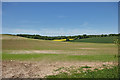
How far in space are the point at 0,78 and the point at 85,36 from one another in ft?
308

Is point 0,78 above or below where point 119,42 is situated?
below

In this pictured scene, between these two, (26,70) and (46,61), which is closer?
(26,70)

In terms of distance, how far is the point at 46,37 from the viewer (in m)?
91.3

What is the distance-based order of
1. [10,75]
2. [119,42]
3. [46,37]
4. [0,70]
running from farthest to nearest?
[46,37]
[0,70]
[10,75]
[119,42]

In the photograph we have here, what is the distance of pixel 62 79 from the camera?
8344 mm

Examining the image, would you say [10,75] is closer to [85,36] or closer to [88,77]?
[88,77]

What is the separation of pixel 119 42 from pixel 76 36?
9649 cm

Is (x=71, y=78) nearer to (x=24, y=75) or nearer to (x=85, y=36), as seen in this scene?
(x=24, y=75)

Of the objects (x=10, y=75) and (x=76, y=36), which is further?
(x=76, y=36)

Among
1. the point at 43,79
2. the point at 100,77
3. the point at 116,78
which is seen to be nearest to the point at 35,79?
the point at 43,79

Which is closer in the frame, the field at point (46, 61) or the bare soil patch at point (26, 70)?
the bare soil patch at point (26, 70)

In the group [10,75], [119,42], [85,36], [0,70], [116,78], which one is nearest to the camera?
[119,42]

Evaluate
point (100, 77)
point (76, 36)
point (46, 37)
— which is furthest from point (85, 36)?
point (100, 77)

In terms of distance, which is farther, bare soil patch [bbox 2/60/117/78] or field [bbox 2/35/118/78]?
field [bbox 2/35/118/78]
